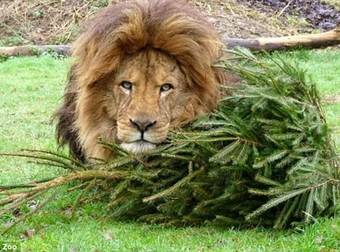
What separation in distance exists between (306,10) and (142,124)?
15.6 m

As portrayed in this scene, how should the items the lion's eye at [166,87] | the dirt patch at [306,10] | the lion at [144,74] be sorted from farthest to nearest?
the dirt patch at [306,10] < the lion's eye at [166,87] < the lion at [144,74]

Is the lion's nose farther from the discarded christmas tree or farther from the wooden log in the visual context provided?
the wooden log

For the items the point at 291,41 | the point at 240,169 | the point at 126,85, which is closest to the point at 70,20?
the point at 291,41

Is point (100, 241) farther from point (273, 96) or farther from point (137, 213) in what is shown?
point (273, 96)

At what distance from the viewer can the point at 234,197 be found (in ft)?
17.0

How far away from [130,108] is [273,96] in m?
0.89

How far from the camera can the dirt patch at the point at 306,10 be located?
19062 mm

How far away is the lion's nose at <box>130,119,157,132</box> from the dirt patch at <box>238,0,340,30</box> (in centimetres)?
1390

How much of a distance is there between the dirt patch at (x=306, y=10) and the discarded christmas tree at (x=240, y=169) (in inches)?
532

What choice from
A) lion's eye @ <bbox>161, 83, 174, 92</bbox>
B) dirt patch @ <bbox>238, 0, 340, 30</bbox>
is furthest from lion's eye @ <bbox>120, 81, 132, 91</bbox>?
dirt patch @ <bbox>238, 0, 340, 30</bbox>

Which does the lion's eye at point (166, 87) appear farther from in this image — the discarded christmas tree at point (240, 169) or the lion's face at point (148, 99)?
the discarded christmas tree at point (240, 169)

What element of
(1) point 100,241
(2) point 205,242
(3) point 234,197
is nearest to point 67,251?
(1) point 100,241

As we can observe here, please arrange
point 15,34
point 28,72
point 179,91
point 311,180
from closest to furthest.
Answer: point 311,180 < point 179,91 < point 28,72 < point 15,34

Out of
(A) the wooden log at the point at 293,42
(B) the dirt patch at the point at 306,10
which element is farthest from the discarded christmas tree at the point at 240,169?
(B) the dirt patch at the point at 306,10
